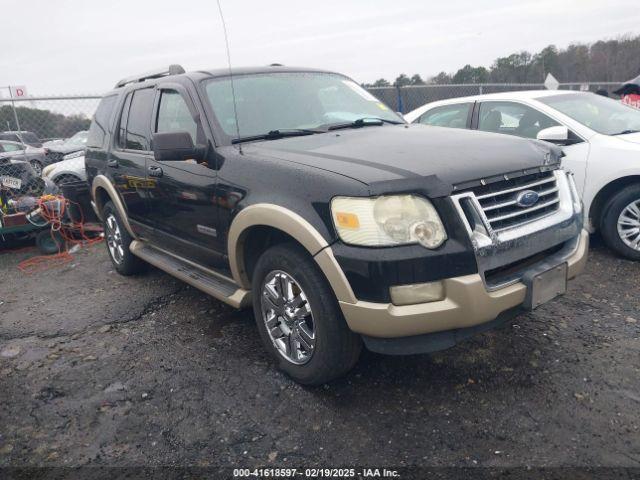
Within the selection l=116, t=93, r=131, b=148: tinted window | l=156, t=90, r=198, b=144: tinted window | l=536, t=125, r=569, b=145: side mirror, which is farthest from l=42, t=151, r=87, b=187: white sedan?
l=536, t=125, r=569, b=145: side mirror

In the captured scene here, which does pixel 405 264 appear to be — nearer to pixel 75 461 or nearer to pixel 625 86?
pixel 75 461

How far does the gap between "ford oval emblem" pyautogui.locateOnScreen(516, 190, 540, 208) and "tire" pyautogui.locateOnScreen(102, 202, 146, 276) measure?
3.80m

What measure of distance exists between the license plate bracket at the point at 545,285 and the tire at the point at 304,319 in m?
0.93

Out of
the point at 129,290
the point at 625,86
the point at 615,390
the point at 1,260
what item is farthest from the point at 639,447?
the point at 625,86

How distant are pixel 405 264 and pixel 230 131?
66.4 inches

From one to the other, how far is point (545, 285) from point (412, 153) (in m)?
1.00

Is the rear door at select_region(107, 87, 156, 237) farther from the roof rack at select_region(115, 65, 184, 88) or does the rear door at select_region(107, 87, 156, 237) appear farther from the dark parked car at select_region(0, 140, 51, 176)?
the dark parked car at select_region(0, 140, 51, 176)

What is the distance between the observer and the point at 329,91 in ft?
13.0

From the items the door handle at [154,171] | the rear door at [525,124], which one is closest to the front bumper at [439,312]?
the door handle at [154,171]

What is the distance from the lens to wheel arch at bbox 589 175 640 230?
4.55 meters

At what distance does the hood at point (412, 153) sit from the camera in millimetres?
2455

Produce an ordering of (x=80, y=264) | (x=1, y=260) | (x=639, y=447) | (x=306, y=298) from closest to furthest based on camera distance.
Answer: (x=639, y=447)
(x=306, y=298)
(x=80, y=264)
(x=1, y=260)

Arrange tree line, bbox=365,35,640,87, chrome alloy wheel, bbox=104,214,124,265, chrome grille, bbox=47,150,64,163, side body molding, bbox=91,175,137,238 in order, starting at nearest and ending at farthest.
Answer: side body molding, bbox=91,175,137,238, chrome alloy wheel, bbox=104,214,124,265, chrome grille, bbox=47,150,64,163, tree line, bbox=365,35,640,87

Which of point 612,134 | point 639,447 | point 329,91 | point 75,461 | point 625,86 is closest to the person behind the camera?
point 639,447
